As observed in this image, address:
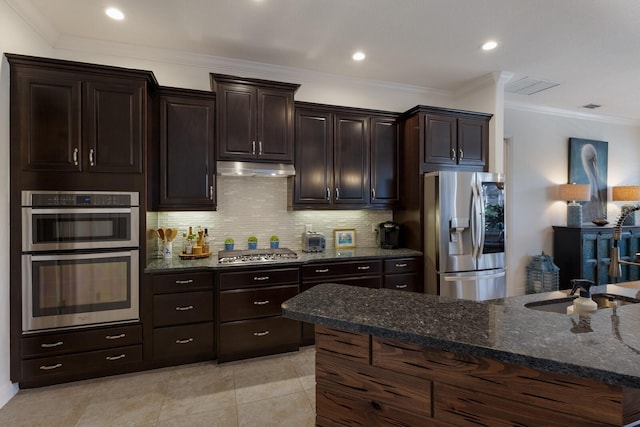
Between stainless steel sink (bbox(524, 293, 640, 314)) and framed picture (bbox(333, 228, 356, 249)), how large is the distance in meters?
2.33

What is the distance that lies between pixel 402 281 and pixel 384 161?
54.4 inches

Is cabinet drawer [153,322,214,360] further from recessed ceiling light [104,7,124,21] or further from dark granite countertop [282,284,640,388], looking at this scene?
recessed ceiling light [104,7,124,21]

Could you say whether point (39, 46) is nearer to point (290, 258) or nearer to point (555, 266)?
point (290, 258)

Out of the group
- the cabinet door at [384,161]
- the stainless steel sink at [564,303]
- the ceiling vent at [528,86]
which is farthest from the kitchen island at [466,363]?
the ceiling vent at [528,86]

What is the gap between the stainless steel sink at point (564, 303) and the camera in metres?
1.59

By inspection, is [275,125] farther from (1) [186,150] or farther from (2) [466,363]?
(2) [466,363]

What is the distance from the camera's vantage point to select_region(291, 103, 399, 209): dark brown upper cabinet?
3.39 meters

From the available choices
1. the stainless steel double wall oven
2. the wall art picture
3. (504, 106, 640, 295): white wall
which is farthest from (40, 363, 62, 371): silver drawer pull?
the wall art picture

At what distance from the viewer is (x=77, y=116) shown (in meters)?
2.44

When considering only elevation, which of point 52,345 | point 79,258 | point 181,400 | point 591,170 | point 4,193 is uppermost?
point 591,170

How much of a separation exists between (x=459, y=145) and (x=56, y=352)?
167 inches

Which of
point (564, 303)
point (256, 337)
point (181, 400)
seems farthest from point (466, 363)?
point (256, 337)

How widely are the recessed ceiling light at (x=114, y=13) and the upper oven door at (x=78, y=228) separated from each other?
1.57m

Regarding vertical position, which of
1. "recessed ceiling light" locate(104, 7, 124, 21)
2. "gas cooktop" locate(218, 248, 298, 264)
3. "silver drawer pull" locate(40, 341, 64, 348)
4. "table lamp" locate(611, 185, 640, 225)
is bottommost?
"silver drawer pull" locate(40, 341, 64, 348)
